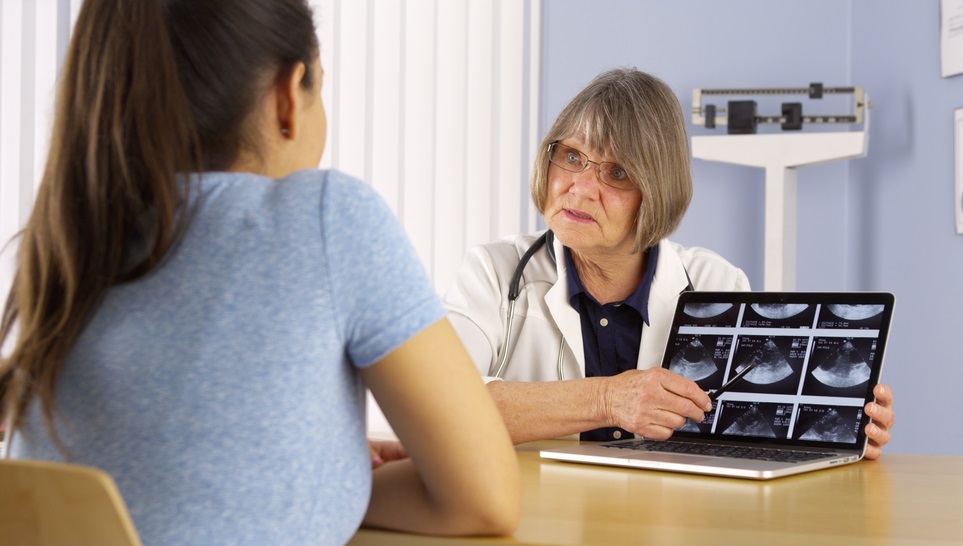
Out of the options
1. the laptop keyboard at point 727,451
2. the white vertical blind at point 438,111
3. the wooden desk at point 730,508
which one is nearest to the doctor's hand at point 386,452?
the wooden desk at point 730,508

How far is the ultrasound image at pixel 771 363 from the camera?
150 centimetres

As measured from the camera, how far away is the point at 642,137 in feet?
6.10

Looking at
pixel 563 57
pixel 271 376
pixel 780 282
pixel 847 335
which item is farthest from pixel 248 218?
pixel 563 57

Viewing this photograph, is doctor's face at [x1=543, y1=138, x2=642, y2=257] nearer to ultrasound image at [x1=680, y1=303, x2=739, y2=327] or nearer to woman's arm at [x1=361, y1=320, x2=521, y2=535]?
ultrasound image at [x1=680, y1=303, x2=739, y2=327]

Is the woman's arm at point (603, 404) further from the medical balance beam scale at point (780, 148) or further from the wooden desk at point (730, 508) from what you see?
→ the medical balance beam scale at point (780, 148)

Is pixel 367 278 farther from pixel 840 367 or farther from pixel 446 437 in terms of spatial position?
pixel 840 367

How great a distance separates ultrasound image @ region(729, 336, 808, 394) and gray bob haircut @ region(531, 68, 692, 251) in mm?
407

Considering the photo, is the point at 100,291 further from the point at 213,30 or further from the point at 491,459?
the point at 491,459

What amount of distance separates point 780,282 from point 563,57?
3.55 ft

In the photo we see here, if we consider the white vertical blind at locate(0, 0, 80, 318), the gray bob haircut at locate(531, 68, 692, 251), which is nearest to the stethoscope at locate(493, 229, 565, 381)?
the gray bob haircut at locate(531, 68, 692, 251)

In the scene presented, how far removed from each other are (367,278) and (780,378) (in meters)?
0.88

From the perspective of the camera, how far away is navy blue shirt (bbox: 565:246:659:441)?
188 centimetres

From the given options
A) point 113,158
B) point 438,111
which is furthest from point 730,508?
point 438,111

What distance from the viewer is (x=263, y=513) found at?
81cm
